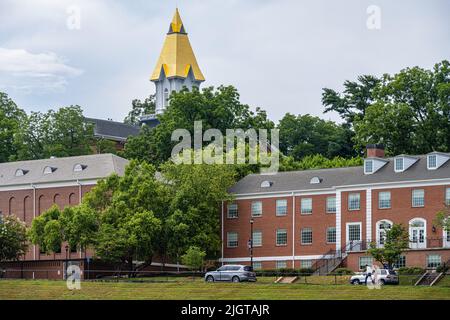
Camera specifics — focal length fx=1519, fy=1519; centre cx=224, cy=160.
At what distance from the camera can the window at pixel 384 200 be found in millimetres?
117750

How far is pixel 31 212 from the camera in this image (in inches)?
5413

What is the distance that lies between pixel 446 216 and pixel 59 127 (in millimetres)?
63837

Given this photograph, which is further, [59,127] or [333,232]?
[59,127]

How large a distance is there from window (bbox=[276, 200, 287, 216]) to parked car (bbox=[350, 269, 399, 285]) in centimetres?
2052

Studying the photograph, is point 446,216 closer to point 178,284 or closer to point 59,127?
point 178,284

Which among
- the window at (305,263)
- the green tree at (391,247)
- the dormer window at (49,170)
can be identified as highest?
the dormer window at (49,170)

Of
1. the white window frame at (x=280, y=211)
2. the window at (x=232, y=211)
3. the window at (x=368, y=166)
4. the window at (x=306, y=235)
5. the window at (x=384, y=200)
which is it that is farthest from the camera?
the window at (x=232, y=211)

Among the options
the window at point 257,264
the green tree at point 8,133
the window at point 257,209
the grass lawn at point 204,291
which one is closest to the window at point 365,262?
the grass lawn at point 204,291

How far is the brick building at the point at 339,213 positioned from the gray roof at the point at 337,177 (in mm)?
79


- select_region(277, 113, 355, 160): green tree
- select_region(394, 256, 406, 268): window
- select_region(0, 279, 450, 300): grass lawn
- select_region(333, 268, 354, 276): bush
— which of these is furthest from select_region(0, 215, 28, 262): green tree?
select_region(277, 113, 355, 160): green tree

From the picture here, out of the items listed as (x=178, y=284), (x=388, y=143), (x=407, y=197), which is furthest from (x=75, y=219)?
(x=388, y=143)

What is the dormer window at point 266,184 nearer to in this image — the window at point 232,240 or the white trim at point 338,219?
the window at point 232,240

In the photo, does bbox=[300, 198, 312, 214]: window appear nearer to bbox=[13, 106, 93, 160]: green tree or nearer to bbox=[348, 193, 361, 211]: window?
bbox=[348, 193, 361, 211]: window

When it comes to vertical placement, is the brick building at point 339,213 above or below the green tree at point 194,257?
above
